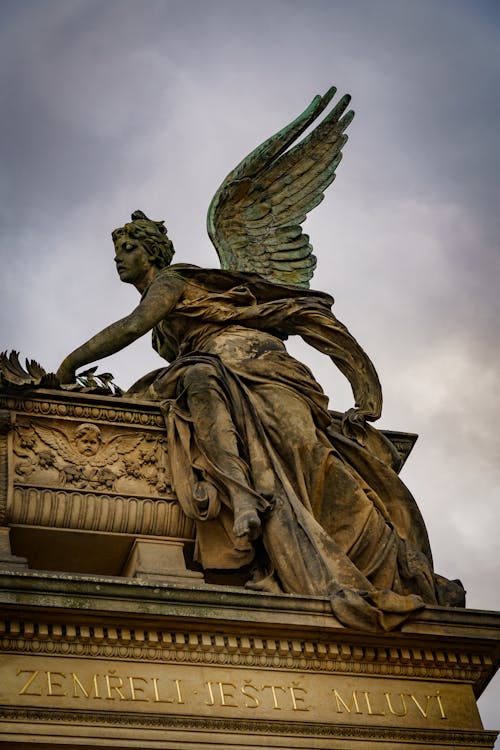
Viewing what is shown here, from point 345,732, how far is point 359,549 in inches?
86.0

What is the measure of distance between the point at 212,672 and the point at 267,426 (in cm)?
294

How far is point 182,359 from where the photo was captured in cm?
1424

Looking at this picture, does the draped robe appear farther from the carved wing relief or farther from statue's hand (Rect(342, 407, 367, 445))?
the carved wing relief

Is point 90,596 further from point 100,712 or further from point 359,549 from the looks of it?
point 359,549

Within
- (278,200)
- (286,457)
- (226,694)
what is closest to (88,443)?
(286,457)

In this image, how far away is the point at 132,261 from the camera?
15.6 metres

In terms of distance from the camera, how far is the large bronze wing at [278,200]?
1667cm

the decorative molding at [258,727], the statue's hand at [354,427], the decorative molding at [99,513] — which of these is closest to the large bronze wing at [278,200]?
the statue's hand at [354,427]

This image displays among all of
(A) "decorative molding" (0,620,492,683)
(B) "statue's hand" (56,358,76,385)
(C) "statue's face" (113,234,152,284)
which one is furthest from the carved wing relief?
(C) "statue's face" (113,234,152,284)

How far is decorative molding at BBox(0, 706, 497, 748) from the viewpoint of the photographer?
10.8 meters

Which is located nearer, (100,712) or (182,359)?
(100,712)

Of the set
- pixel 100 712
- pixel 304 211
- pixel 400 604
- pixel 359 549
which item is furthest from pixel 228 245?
pixel 100 712

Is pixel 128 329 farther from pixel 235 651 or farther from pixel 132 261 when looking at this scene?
pixel 235 651

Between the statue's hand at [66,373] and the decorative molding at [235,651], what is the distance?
11.4 ft
